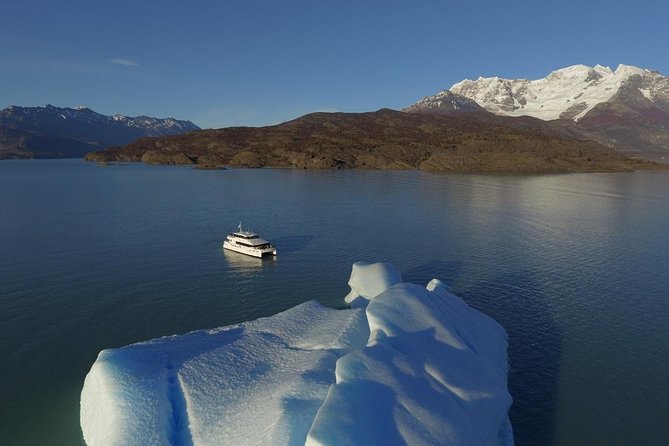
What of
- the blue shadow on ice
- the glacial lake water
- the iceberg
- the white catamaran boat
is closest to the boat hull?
the white catamaran boat

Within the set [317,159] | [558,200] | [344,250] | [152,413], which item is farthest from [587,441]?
[317,159]

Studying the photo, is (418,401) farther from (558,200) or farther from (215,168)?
(215,168)

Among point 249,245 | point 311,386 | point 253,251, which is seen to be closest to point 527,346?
point 311,386

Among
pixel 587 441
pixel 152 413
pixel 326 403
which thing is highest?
pixel 326 403

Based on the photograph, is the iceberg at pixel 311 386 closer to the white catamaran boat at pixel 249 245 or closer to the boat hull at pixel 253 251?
the boat hull at pixel 253 251

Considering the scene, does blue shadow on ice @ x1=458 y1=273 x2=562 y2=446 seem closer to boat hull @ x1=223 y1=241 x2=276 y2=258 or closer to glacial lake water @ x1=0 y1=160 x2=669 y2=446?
glacial lake water @ x1=0 y1=160 x2=669 y2=446

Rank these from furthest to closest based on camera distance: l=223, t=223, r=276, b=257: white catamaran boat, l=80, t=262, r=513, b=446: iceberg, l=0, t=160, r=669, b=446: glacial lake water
A: 1. l=223, t=223, r=276, b=257: white catamaran boat
2. l=0, t=160, r=669, b=446: glacial lake water
3. l=80, t=262, r=513, b=446: iceberg

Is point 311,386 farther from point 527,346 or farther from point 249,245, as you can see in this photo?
point 249,245
